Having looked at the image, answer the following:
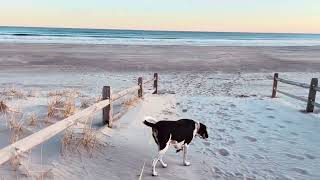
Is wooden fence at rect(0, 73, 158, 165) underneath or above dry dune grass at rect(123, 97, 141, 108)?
above

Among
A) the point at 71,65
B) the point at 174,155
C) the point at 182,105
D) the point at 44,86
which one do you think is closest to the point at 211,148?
the point at 174,155

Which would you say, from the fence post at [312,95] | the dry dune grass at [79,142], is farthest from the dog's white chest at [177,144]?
the fence post at [312,95]

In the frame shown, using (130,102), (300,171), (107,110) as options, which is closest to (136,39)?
(130,102)

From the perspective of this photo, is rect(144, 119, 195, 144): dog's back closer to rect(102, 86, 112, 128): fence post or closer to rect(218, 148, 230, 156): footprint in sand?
rect(218, 148, 230, 156): footprint in sand

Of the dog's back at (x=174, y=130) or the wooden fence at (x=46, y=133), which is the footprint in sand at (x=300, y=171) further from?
the wooden fence at (x=46, y=133)

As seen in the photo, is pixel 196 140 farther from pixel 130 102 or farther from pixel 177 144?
pixel 130 102

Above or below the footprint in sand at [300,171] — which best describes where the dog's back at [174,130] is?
above

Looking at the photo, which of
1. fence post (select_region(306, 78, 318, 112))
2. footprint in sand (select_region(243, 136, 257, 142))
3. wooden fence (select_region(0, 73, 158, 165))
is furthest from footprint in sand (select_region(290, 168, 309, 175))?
fence post (select_region(306, 78, 318, 112))

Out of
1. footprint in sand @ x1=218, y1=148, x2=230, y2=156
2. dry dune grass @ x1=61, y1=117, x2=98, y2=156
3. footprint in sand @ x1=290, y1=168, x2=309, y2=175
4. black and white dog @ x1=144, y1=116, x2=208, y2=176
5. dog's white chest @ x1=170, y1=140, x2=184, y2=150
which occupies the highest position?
black and white dog @ x1=144, y1=116, x2=208, y2=176

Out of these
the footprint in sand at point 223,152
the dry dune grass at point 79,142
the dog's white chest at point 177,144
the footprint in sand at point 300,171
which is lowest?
the footprint in sand at point 300,171

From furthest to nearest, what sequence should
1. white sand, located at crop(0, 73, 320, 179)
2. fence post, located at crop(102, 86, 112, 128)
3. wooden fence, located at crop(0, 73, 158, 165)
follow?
fence post, located at crop(102, 86, 112, 128), white sand, located at crop(0, 73, 320, 179), wooden fence, located at crop(0, 73, 158, 165)

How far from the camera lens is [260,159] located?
639cm

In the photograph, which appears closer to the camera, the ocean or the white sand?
the white sand

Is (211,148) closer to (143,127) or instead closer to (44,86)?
(143,127)
